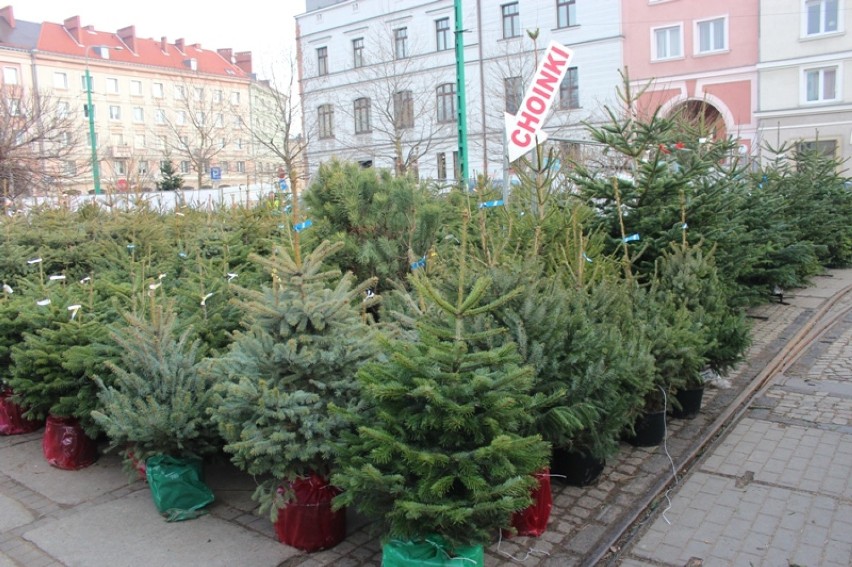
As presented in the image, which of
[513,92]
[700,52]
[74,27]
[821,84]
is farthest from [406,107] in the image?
[74,27]

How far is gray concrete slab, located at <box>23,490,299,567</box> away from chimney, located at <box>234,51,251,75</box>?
78574mm

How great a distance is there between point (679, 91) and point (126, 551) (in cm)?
3354

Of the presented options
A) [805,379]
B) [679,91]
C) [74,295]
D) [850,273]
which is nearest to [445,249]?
[74,295]

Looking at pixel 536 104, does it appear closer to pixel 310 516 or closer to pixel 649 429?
pixel 649 429

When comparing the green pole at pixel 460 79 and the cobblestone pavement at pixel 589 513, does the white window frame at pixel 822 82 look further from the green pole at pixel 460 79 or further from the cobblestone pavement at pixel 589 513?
the cobblestone pavement at pixel 589 513

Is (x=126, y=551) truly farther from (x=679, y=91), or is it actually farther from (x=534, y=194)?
(x=679, y=91)

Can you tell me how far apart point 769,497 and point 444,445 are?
8.72 ft

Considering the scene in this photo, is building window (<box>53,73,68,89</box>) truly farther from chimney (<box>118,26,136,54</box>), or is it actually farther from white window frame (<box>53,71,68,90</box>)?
chimney (<box>118,26,136,54</box>)

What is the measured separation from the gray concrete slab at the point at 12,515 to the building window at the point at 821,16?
34.1 m

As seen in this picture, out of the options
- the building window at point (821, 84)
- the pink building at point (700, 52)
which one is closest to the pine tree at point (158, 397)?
the pink building at point (700, 52)

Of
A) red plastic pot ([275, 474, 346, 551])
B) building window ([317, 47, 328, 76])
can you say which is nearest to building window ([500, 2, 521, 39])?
building window ([317, 47, 328, 76])

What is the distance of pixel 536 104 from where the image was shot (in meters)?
7.79

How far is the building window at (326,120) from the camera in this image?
4331cm

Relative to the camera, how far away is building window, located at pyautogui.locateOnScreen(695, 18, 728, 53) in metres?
32.5
